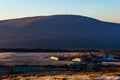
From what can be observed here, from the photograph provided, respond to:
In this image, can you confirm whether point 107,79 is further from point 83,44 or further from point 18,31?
point 18,31

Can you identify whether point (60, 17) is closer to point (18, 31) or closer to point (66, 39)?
point (18, 31)

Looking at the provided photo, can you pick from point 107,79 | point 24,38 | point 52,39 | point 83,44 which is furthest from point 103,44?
point 107,79

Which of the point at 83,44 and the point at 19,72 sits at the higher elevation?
the point at 19,72

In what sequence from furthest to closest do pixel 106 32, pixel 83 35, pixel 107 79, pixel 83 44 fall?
pixel 106 32 < pixel 83 35 < pixel 83 44 < pixel 107 79

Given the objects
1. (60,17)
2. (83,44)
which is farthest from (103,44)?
(60,17)

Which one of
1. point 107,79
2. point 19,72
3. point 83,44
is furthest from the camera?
point 83,44

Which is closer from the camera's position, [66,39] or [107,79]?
[107,79]
